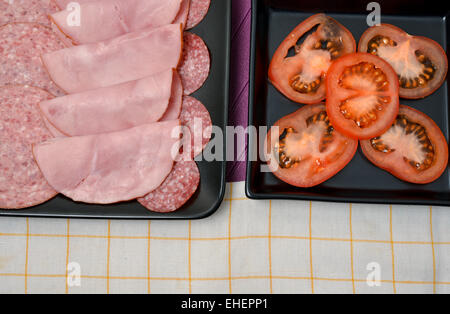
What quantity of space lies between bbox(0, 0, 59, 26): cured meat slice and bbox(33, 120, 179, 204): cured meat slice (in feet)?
1.56

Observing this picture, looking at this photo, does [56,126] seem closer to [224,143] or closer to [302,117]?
[224,143]

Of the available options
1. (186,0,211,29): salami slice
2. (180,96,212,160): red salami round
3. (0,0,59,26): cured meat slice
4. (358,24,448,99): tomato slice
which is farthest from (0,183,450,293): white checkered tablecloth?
(0,0,59,26): cured meat slice

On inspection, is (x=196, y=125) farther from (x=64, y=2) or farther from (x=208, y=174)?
(x=64, y=2)

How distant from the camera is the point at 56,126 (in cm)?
133

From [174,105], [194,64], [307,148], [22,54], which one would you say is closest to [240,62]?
[194,64]

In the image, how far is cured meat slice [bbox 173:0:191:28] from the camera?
139 centimetres

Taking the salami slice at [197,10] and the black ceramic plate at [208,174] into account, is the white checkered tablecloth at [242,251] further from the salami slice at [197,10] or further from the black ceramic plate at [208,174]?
the salami slice at [197,10]

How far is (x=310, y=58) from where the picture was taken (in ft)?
4.49

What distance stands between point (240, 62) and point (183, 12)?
28 centimetres

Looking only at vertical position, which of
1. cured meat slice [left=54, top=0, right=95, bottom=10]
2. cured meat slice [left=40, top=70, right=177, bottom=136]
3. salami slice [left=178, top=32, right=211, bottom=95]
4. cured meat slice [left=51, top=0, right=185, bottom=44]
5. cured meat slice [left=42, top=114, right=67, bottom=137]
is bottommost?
cured meat slice [left=42, top=114, right=67, bottom=137]

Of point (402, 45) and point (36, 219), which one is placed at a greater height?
point (402, 45)

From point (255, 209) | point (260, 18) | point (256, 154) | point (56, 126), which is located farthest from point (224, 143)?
point (56, 126)

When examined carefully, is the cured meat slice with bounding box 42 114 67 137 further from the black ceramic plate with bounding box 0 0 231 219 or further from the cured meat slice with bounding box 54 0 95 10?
the cured meat slice with bounding box 54 0 95 10

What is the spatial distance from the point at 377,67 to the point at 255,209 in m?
0.66
